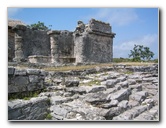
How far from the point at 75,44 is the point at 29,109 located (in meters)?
11.8

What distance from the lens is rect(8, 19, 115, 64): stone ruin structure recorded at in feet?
47.7

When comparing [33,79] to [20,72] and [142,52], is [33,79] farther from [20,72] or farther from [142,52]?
[142,52]

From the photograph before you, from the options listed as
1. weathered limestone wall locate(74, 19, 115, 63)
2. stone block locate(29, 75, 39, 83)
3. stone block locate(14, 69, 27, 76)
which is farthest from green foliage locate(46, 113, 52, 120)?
weathered limestone wall locate(74, 19, 115, 63)

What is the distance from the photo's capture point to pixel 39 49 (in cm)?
1647

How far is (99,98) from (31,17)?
2514 millimetres

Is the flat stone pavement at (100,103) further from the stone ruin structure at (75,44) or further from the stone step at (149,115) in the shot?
the stone ruin structure at (75,44)

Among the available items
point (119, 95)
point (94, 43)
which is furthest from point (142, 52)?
point (119, 95)

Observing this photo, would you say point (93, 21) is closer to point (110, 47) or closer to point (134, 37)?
point (110, 47)

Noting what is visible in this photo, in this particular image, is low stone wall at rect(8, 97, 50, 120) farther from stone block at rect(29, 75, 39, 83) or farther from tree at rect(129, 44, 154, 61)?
tree at rect(129, 44, 154, 61)

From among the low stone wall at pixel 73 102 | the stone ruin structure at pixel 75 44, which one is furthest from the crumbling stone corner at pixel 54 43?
the low stone wall at pixel 73 102

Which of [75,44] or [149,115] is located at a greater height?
[75,44]

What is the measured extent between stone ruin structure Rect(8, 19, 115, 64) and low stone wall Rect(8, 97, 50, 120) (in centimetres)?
861

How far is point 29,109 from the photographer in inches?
175
